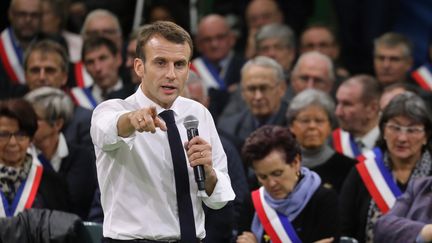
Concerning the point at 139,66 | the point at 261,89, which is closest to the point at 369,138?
the point at 261,89

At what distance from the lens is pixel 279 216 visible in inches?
225

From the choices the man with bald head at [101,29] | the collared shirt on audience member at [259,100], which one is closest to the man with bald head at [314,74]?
the collared shirt on audience member at [259,100]

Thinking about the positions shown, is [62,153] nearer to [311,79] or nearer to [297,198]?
[297,198]

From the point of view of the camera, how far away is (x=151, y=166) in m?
4.06

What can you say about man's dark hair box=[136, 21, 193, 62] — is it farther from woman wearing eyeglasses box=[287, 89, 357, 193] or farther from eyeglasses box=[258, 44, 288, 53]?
eyeglasses box=[258, 44, 288, 53]

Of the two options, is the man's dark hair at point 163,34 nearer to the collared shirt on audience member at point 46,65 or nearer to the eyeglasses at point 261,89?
the eyeglasses at point 261,89

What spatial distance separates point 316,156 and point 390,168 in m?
0.58

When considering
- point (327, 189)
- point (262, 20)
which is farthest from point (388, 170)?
point (262, 20)

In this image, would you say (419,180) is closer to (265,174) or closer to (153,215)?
(265,174)

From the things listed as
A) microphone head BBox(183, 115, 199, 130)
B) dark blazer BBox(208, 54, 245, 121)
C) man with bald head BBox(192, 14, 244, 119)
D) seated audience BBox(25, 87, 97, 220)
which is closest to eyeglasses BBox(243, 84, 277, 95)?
dark blazer BBox(208, 54, 245, 121)

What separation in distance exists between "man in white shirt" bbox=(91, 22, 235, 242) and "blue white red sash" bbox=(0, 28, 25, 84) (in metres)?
4.67

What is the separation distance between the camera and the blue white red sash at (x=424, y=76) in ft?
28.5

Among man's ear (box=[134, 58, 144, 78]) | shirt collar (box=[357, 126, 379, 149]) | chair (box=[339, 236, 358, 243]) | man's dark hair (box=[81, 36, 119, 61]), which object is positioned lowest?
chair (box=[339, 236, 358, 243])

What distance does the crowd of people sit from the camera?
4055 millimetres
